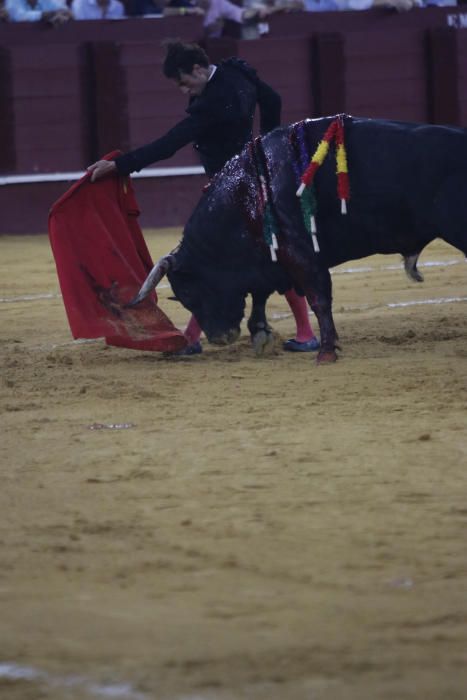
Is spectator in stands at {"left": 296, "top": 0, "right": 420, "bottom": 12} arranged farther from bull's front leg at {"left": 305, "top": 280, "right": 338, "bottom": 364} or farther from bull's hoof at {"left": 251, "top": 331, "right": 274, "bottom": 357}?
bull's front leg at {"left": 305, "top": 280, "right": 338, "bottom": 364}

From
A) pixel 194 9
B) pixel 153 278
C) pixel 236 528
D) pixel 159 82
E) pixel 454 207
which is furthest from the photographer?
pixel 194 9

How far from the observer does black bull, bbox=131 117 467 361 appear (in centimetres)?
474

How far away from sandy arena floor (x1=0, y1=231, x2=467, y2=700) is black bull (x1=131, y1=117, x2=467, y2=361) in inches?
10.0

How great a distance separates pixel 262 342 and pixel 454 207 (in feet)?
2.91

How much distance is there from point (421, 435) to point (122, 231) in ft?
7.07

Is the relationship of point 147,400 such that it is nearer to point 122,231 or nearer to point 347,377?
point 347,377

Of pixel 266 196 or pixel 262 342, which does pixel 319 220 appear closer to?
pixel 266 196

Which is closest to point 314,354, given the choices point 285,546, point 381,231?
point 381,231

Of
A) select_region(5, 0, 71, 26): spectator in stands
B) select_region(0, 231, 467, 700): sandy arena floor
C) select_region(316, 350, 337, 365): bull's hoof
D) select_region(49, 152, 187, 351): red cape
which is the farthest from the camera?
select_region(5, 0, 71, 26): spectator in stands

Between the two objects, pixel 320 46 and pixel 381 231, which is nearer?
pixel 381 231

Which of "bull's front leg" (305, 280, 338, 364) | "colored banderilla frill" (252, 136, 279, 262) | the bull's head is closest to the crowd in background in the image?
the bull's head

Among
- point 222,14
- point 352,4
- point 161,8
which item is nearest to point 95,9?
point 161,8

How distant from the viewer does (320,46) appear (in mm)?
10430

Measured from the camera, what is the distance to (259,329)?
5.13m
